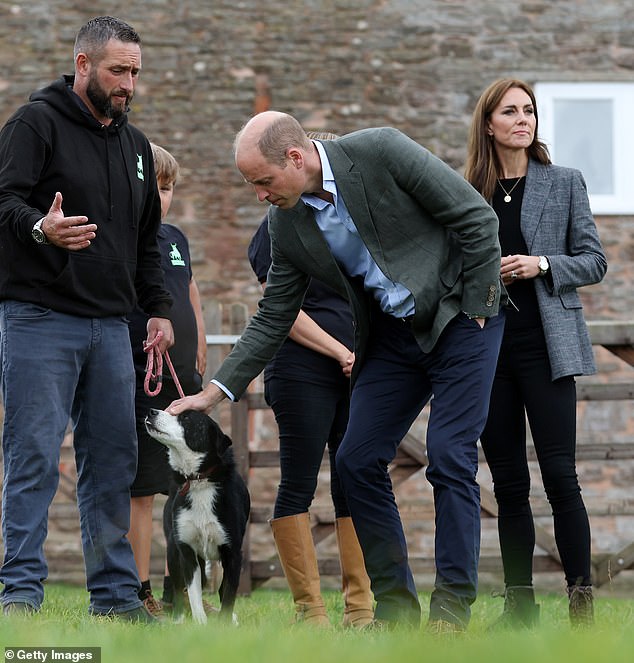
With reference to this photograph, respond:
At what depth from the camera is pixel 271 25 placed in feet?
32.5

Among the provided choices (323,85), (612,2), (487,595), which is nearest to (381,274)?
(487,595)

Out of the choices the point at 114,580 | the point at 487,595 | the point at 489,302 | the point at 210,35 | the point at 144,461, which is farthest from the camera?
the point at 210,35

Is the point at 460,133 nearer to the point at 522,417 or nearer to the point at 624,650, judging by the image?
the point at 522,417

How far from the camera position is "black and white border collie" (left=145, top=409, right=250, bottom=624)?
16.6 feet

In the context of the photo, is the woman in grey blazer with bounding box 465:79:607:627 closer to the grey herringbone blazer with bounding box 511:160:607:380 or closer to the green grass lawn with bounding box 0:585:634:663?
the grey herringbone blazer with bounding box 511:160:607:380

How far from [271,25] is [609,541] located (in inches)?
205

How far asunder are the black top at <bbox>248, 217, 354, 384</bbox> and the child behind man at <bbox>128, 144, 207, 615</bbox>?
0.47 m

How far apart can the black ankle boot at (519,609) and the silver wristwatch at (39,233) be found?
2047 mm

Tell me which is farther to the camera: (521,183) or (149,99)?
(149,99)

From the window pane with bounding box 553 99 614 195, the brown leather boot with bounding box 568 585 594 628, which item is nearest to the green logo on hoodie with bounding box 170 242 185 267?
the brown leather boot with bounding box 568 585 594 628

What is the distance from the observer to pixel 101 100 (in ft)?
14.0

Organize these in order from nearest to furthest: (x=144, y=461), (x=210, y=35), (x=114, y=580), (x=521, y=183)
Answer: (x=114, y=580)
(x=521, y=183)
(x=144, y=461)
(x=210, y=35)

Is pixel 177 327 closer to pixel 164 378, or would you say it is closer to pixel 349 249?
pixel 164 378

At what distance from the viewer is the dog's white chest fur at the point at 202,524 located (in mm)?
5094
